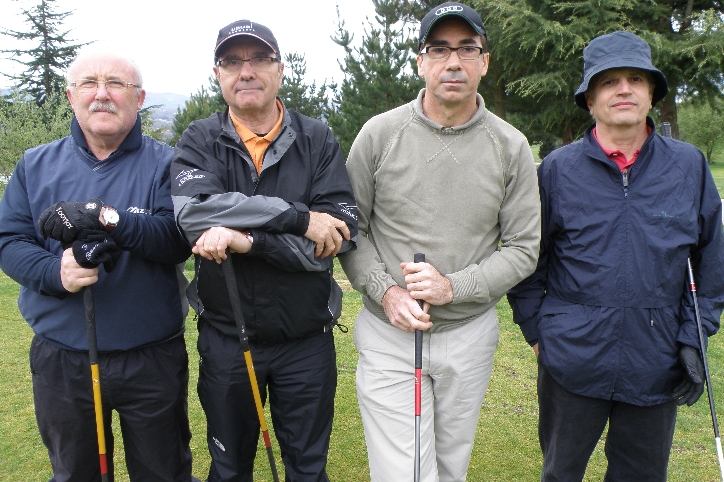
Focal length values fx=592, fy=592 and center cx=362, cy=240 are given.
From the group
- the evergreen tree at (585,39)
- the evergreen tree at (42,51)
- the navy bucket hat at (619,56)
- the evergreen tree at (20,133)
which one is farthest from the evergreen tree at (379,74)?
the evergreen tree at (42,51)

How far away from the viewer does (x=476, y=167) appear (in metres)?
2.66

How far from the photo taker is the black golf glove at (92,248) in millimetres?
2359

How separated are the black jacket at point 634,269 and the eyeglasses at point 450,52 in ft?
2.20

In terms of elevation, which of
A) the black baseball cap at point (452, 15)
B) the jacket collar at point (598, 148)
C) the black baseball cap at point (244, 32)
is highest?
the black baseball cap at point (452, 15)

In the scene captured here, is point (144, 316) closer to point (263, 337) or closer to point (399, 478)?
point (263, 337)

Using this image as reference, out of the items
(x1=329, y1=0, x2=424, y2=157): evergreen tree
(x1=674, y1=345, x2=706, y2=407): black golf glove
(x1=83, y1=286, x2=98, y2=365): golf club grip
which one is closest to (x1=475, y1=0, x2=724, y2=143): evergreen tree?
(x1=329, y1=0, x2=424, y2=157): evergreen tree

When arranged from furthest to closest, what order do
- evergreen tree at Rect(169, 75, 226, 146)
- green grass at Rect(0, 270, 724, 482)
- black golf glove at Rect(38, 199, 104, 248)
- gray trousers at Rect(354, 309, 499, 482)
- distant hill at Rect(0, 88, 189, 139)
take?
distant hill at Rect(0, 88, 189, 139), evergreen tree at Rect(169, 75, 226, 146), green grass at Rect(0, 270, 724, 482), gray trousers at Rect(354, 309, 499, 482), black golf glove at Rect(38, 199, 104, 248)

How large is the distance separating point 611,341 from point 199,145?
2.00m

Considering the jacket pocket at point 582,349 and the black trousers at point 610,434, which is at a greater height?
the jacket pocket at point 582,349

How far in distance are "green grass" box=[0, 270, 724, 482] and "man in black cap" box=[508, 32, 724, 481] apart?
117cm

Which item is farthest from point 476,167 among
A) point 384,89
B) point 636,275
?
point 384,89

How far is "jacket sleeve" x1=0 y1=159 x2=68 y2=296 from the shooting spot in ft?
8.28

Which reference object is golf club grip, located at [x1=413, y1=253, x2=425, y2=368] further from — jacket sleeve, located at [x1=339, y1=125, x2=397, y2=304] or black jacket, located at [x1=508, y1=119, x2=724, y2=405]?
black jacket, located at [x1=508, y1=119, x2=724, y2=405]

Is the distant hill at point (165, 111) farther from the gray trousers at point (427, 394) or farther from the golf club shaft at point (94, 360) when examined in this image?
the gray trousers at point (427, 394)
